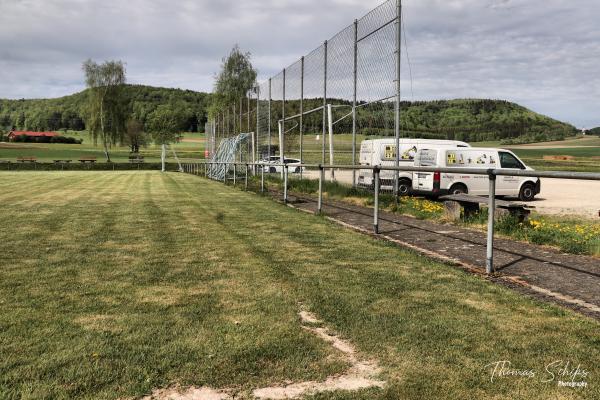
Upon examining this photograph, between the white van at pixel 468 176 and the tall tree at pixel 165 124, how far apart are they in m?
103

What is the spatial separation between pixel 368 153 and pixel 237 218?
909 centimetres

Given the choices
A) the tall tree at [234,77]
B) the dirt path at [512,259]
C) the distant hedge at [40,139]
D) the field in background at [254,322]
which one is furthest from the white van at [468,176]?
the distant hedge at [40,139]

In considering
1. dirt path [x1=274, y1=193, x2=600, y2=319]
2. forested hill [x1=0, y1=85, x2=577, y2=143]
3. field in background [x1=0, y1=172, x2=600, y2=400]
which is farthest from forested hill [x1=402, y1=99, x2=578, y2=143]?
field in background [x1=0, y1=172, x2=600, y2=400]

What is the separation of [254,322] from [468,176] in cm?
1423

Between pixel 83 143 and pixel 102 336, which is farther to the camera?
pixel 83 143

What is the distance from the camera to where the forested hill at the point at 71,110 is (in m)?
127

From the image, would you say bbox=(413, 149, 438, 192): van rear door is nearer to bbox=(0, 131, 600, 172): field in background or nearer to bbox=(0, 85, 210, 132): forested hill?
bbox=(0, 131, 600, 172): field in background

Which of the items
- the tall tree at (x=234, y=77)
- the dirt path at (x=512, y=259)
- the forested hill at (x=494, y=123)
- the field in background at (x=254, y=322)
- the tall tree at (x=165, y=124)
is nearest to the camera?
the field in background at (x=254, y=322)

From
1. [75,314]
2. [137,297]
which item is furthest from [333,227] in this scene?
[75,314]

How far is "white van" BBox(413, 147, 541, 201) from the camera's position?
1686 cm

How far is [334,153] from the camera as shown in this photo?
58.6 ft

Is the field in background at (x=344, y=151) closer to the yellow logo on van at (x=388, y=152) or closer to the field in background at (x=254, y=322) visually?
the yellow logo on van at (x=388, y=152)

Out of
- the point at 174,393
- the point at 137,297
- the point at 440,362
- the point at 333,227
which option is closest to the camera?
the point at 174,393

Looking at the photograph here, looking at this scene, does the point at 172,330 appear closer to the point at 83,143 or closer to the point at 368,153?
the point at 368,153
